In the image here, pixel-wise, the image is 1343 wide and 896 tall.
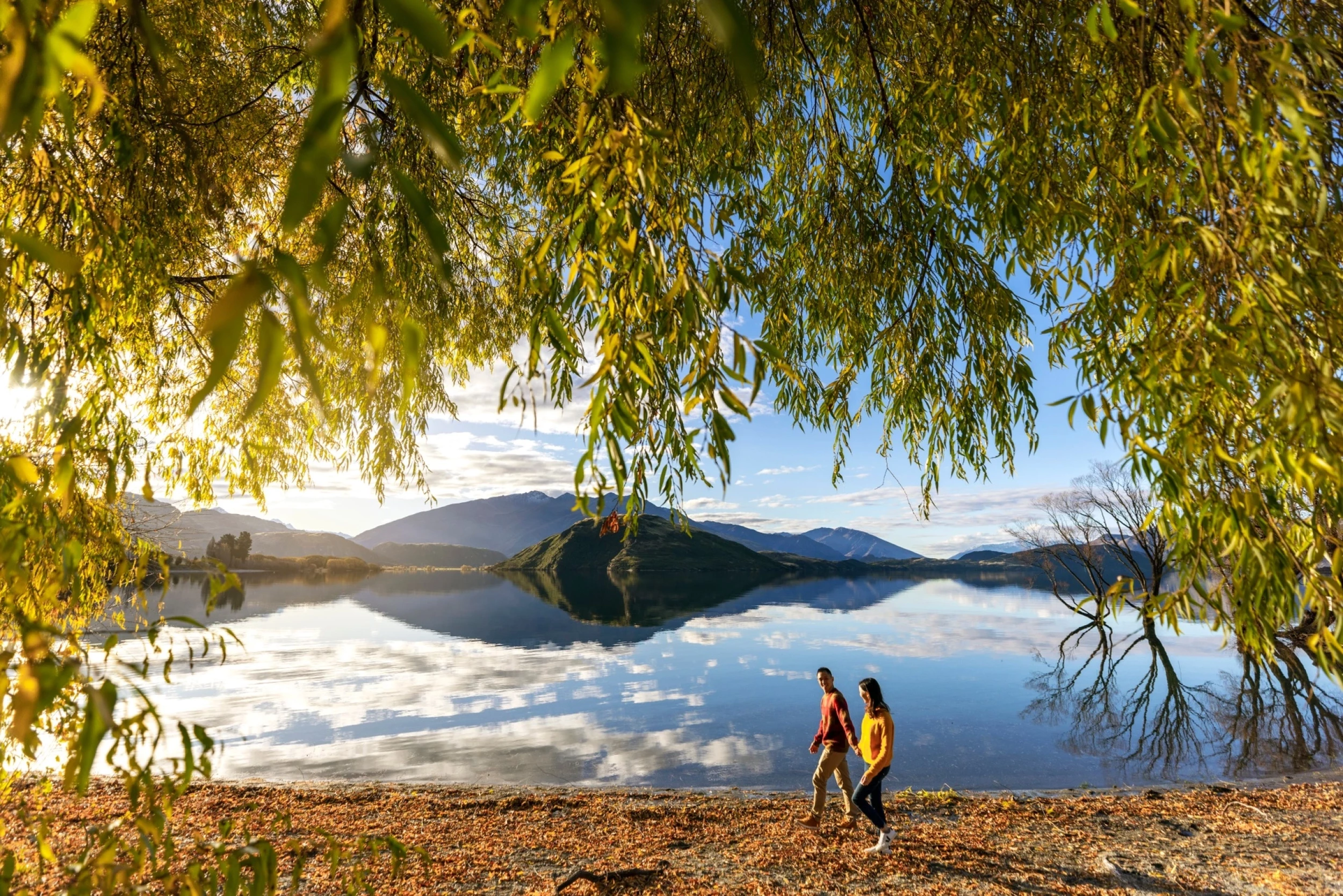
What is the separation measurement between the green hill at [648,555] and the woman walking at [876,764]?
86.6m

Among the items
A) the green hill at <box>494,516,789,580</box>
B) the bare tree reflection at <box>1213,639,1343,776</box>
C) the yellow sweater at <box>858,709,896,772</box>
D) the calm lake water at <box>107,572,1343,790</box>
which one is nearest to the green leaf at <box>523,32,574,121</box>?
the yellow sweater at <box>858,709,896,772</box>

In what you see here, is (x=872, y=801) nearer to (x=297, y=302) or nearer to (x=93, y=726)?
(x=93, y=726)

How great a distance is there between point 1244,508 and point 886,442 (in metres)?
3.20

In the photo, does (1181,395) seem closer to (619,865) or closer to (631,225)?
(631,225)

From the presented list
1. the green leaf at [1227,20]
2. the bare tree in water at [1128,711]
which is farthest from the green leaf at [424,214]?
the bare tree in water at [1128,711]

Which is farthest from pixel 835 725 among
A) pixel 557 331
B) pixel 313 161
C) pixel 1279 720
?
pixel 1279 720

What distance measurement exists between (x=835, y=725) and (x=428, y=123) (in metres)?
6.43

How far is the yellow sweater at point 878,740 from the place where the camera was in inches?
218

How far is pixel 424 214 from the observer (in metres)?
0.69

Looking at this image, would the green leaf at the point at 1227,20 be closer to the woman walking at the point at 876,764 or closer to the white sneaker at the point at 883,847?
the woman walking at the point at 876,764

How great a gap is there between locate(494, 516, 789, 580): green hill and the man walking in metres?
85.9

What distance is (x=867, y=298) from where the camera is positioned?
4.07 metres

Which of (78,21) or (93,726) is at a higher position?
(78,21)

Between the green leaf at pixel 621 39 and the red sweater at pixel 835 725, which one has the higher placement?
Answer: the green leaf at pixel 621 39
